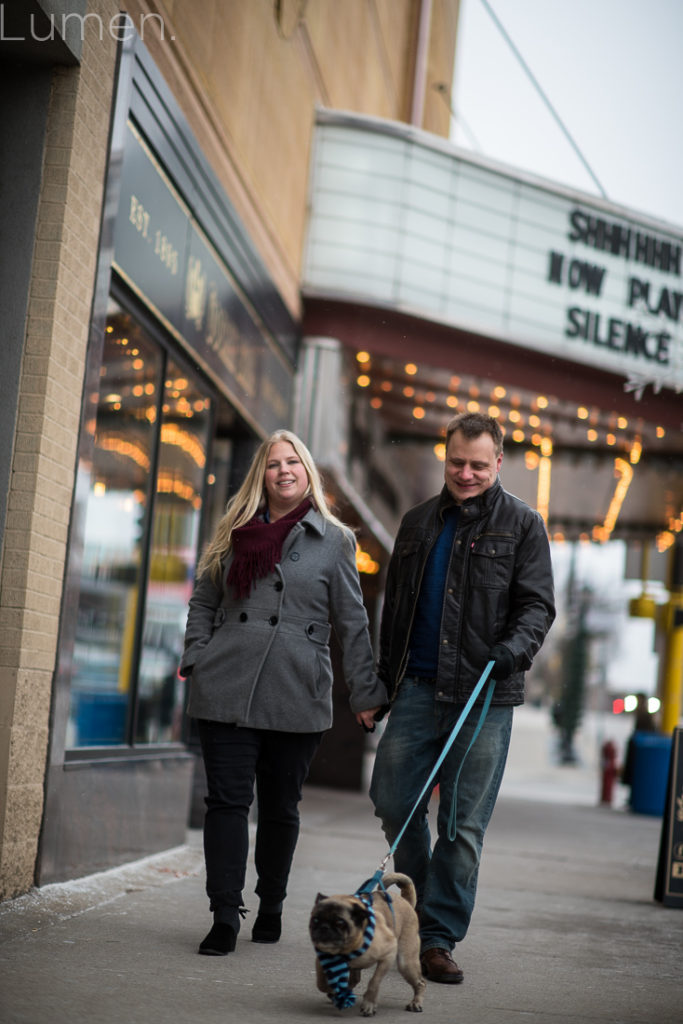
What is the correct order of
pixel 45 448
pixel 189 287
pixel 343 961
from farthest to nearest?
pixel 189 287
pixel 45 448
pixel 343 961

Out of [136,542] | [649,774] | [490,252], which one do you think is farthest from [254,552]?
[649,774]

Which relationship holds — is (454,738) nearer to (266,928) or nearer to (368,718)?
(368,718)

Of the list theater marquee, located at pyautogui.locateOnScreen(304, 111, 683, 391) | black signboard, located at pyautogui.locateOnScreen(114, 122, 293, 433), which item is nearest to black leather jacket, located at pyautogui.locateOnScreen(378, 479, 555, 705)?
black signboard, located at pyautogui.locateOnScreen(114, 122, 293, 433)

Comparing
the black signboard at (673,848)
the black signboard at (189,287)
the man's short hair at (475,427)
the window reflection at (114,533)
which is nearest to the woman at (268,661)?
the man's short hair at (475,427)

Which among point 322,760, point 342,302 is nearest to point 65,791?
point 342,302

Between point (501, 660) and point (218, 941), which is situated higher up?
point (501, 660)

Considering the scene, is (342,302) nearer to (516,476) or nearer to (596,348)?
(596,348)

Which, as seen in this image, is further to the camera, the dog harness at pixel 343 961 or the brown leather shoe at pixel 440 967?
the brown leather shoe at pixel 440 967

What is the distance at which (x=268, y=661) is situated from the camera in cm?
458

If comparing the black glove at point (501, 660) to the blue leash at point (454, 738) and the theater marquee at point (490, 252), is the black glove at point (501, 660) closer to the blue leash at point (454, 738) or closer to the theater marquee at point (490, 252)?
the blue leash at point (454, 738)

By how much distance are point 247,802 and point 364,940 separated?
44.9 inches

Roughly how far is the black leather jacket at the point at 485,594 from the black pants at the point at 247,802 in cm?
50

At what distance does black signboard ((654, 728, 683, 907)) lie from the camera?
7.25m

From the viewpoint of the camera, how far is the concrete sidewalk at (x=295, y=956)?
3744mm
